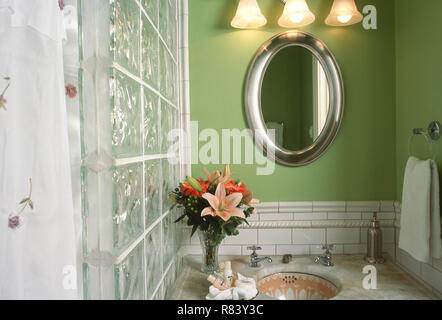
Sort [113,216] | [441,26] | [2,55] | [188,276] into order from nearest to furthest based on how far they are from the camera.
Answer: [2,55] → [113,216] → [441,26] → [188,276]

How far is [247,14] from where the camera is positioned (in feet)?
4.47

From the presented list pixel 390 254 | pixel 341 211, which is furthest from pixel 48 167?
pixel 390 254

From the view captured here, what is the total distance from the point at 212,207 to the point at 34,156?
2.39 ft

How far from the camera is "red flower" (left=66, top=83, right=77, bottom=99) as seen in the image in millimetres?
563

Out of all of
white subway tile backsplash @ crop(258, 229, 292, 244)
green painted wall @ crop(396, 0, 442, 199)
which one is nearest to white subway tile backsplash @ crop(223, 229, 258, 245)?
white subway tile backsplash @ crop(258, 229, 292, 244)

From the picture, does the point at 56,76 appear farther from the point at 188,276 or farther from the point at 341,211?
the point at 341,211

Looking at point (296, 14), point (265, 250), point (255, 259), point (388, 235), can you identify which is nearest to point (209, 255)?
point (255, 259)

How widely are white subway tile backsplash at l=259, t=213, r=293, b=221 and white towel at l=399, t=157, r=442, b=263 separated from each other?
1.66ft

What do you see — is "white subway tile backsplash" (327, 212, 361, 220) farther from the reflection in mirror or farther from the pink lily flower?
the pink lily flower

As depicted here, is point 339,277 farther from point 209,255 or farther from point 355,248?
point 209,255

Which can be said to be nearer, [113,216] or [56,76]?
[56,76]
